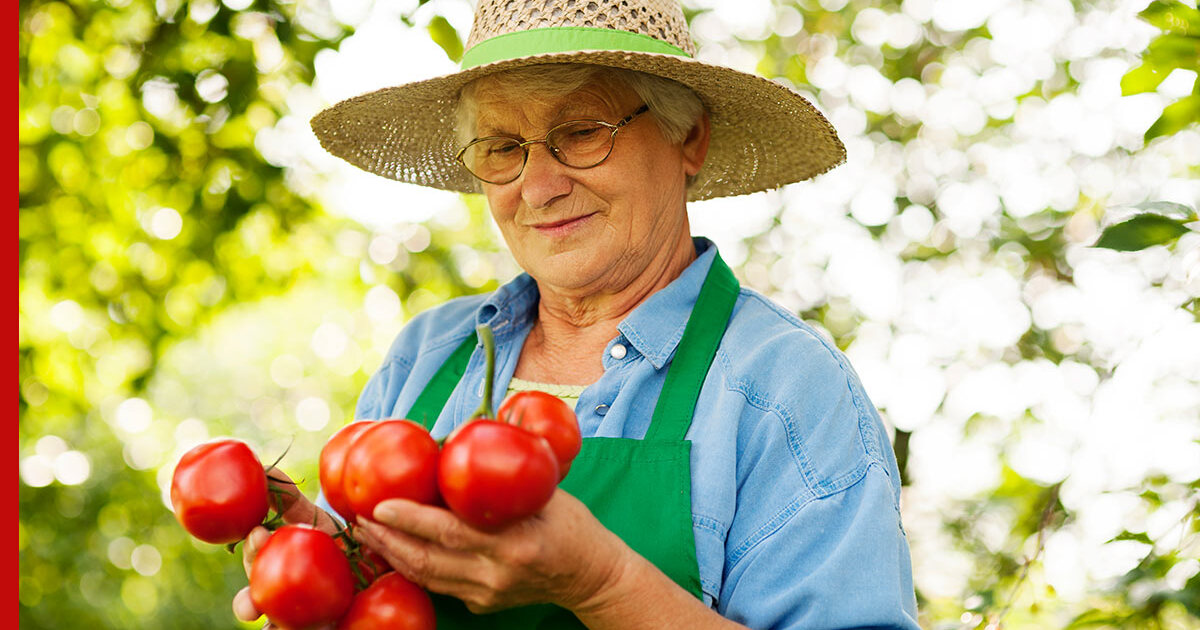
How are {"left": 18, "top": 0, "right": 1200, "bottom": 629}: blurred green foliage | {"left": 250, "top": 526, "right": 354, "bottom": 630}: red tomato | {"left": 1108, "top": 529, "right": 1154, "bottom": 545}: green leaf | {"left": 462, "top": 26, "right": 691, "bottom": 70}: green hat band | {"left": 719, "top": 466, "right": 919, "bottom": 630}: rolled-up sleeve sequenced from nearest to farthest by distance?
{"left": 250, "top": 526, "right": 354, "bottom": 630}: red tomato < {"left": 719, "top": 466, "right": 919, "bottom": 630}: rolled-up sleeve < {"left": 462, "top": 26, "right": 691, "bottom": 70}: green hat band < {"left": 1108, "top": 529, "right": 1154, "bottom": 545}: green leaf < {"left": 18, "top": 0, "right": 1200, "bottom": 629}: blurred green foliage

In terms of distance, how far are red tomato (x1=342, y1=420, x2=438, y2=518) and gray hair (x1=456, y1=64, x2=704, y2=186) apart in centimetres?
79

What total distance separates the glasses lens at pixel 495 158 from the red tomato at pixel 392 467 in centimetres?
75

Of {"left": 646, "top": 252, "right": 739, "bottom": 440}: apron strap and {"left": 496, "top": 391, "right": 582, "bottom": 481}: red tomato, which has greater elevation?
{"left": 496, "top": 391, "right": 582, "bottom": 481}: red tomato

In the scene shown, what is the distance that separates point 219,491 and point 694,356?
83 centimetres

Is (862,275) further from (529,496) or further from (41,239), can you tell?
(41,239)

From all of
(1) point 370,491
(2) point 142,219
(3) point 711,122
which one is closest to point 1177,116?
(3) point 711,122

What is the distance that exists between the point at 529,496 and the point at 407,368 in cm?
106

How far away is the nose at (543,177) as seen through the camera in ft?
5.96

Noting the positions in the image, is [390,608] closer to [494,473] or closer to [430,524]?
[430,524]

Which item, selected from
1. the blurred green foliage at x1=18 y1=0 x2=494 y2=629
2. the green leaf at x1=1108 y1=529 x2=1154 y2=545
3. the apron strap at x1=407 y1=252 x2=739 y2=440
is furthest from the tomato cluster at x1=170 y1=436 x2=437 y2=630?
the blurred green foliage at x1=18 y1=0 x2=494 y2=629

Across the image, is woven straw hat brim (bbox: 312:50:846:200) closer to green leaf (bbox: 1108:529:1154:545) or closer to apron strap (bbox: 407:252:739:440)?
apron strap (bbox: 407:252:739:440)

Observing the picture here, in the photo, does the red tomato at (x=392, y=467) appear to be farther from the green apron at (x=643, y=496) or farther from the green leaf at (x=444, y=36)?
the green leaf at (x=444, y=36)

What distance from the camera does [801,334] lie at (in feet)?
5.73

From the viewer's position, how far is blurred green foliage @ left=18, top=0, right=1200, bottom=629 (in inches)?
114
